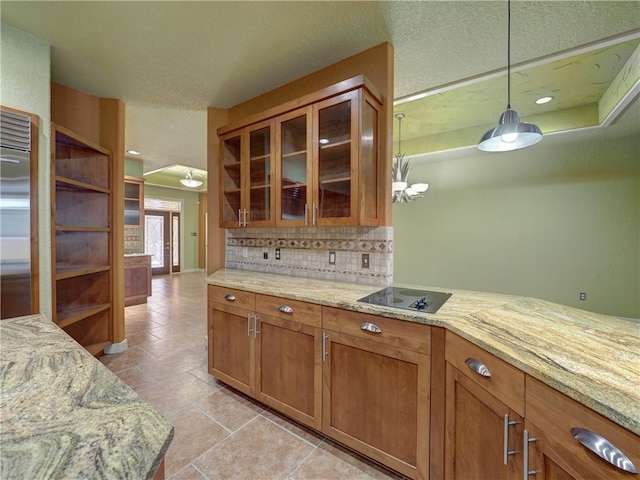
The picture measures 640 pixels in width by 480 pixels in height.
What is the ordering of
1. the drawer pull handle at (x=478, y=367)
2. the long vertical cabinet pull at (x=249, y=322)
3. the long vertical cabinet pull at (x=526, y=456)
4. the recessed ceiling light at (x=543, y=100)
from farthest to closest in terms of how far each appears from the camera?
the recessed ceiling light at (x=543, y=100) → the long vertical cabinet pull at (x=249, y=322) → the drawer pull handle at (x=478, y=367) → the long vertical cabinet pull at (x=526, y=456)

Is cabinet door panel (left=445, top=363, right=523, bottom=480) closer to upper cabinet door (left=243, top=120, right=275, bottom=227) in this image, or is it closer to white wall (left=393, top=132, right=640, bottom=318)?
Answer: upper cabinet door (left=243, top=120, right=275, bottom=227)

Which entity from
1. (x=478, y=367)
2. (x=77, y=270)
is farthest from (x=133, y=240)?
(x=478, y=367)

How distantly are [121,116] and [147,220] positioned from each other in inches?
220

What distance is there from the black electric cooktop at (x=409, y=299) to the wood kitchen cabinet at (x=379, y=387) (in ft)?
0.37

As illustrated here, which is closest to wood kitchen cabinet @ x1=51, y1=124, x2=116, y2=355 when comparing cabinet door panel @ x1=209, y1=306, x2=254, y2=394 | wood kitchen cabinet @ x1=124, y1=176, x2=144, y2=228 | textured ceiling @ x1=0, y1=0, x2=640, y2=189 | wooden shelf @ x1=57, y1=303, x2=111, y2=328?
wooden shelf @ x1=57, y1=303, x2=111, y2=328

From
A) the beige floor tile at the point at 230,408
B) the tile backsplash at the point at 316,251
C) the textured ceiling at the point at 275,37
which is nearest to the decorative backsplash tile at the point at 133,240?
the textured ceiling at the point at 275,37

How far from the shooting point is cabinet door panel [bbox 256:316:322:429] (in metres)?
1.65

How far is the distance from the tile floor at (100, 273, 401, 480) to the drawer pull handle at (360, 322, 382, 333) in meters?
0.81

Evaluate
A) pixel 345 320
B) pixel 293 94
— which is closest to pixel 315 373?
pixel 345 320

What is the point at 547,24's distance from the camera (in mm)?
1768

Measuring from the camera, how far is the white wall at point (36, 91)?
1812 mm

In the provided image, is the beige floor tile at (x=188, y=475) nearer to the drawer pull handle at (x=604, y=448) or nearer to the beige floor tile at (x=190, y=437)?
the beige floor tile at (x=190, y=437)

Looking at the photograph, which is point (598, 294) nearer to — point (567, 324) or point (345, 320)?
point (567, 324)

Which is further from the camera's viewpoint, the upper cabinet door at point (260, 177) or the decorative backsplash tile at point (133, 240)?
the decorative backsplash tile at point (133, 240)
